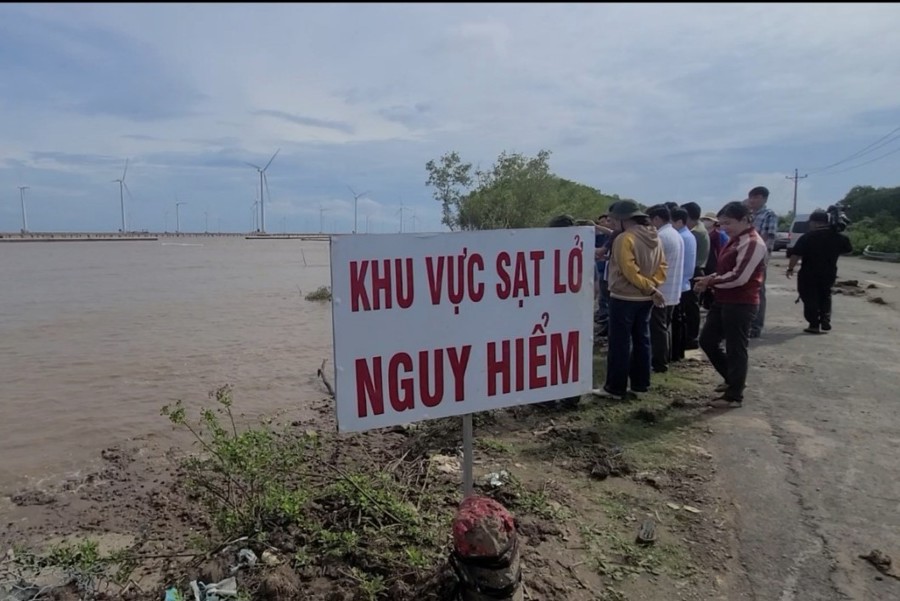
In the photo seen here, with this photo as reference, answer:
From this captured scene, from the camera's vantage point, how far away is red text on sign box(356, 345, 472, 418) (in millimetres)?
2281

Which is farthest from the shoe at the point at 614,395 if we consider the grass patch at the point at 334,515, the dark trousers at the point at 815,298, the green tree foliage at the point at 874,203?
the green tree foliage at the point at 874,203

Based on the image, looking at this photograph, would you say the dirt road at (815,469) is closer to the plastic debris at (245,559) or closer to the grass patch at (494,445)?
the grass patch at (494,445)

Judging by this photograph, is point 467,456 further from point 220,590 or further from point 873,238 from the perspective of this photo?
point 873,238

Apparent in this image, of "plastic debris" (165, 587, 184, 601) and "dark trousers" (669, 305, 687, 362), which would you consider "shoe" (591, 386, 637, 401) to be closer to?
"dark trousers" (669, 305, 687, 362)

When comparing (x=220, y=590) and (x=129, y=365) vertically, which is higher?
(x=220, y=590)

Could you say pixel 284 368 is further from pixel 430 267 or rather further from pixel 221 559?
pixel 430 267

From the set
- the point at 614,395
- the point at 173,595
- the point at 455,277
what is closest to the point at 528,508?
the point at 455,277

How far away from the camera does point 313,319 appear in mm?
13859

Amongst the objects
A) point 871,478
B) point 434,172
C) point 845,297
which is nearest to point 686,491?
point 871,478

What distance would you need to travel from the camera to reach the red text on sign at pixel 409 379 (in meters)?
2.28

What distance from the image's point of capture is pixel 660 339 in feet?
19.6

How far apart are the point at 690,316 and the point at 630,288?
2676 millimetres

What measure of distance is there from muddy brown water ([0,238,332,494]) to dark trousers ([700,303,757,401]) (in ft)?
13.8

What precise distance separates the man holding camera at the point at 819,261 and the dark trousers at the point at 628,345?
4090mm
